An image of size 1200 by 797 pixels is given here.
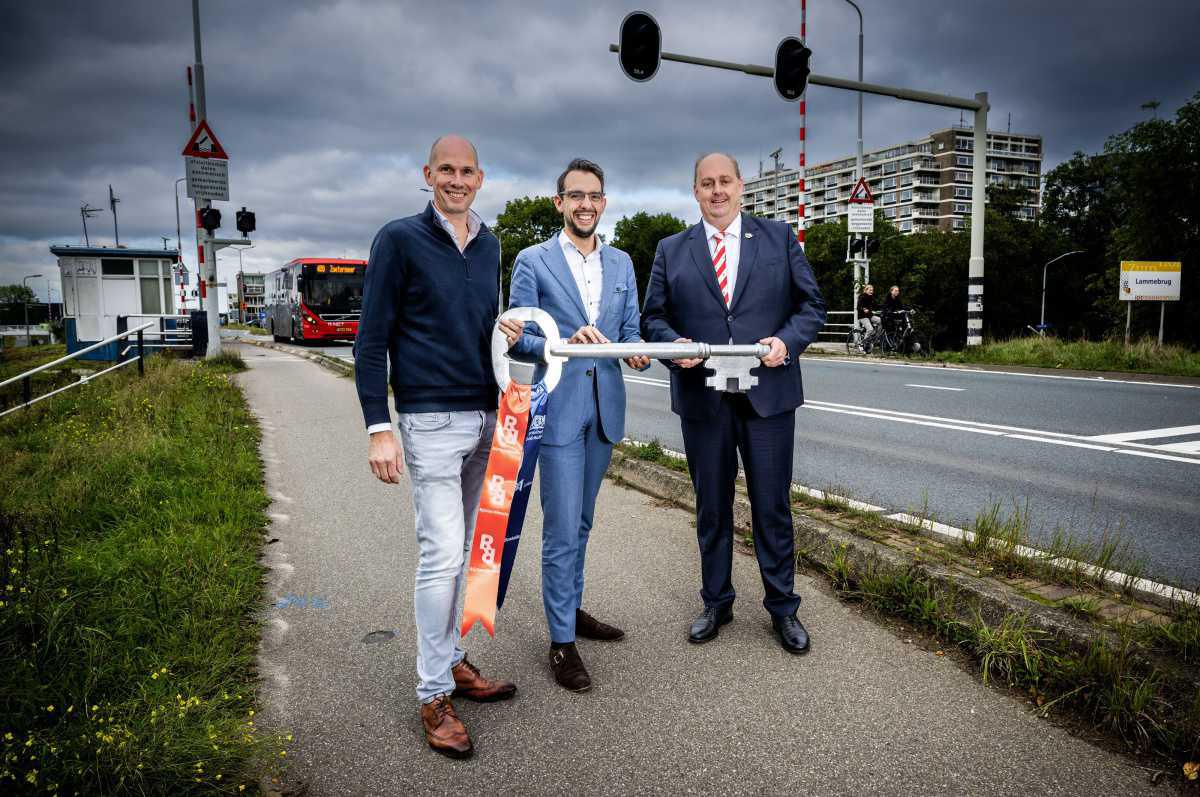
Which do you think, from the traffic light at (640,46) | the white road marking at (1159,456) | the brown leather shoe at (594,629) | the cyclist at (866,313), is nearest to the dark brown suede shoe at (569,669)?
the brown leather shoe at (594,629)

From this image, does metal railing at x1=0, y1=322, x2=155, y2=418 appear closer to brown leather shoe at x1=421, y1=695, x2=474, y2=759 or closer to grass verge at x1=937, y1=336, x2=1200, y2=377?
brown leather shoe at x1=421, y1=695, x2=474, y2=759

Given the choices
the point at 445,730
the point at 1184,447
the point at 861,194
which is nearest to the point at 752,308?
the point at 445,730

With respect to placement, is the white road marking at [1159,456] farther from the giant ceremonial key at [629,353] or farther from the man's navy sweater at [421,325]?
the man's navy sweater at [421,325]

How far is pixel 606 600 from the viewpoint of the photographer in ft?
13.2

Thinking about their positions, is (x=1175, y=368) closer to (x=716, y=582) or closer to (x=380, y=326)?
(x=716, y=582)

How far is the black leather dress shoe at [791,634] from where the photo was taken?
3.38 meters

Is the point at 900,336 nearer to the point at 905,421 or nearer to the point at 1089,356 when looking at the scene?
the point at 1089,356

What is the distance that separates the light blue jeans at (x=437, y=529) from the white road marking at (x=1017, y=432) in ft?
22.6

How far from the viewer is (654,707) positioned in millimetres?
2947

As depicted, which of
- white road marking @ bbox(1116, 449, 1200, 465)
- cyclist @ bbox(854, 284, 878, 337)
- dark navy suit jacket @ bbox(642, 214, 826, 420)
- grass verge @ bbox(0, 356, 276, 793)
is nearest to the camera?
grass verge @ bbox(0, 356, 276, 793)

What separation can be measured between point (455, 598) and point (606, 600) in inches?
50.0

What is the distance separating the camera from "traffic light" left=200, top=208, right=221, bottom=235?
50.2 feet

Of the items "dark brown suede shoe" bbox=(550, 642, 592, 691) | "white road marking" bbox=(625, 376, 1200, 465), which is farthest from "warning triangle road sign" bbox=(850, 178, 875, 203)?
"dark brown suede shoe" bbox=(550, 642, 592, 691)

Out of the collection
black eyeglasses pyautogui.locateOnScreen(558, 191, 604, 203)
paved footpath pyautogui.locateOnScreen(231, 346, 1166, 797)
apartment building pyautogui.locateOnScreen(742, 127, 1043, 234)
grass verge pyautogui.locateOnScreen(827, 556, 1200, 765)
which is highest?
apartment building pyautogui.locateOnScreen(742, 127, 1043, 234)
